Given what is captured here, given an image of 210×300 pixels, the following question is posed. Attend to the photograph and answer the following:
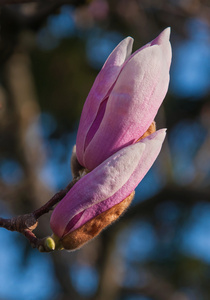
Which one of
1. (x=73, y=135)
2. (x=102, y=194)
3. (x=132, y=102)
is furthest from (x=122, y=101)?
(x=73, y=135)

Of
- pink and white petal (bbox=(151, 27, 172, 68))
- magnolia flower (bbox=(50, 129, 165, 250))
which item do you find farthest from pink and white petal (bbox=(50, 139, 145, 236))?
pink and white petal (bbox=(151, 27, 172, 68))

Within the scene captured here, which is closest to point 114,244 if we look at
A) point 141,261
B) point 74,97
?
point 74,97

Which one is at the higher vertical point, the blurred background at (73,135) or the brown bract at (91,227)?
the brown bract at (91,227)

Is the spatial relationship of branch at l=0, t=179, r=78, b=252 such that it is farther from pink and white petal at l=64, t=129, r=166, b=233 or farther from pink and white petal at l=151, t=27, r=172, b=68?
pink and white petal at l=151, t=27, r=172, b=68

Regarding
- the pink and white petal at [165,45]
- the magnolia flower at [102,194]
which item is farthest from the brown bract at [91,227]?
the pink and white petal at [165,45]

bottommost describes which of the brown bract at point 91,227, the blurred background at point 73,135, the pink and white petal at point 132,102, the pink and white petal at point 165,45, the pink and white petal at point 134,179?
the blurred background at point 73,135

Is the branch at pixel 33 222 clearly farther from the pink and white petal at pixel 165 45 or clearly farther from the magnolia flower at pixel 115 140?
the pink and white petal at pixel 165 45

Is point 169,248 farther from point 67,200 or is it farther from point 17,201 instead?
point 67,200
